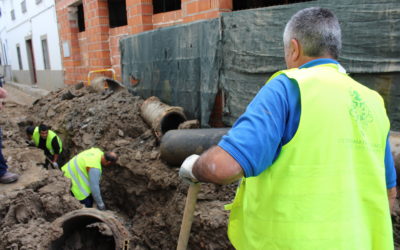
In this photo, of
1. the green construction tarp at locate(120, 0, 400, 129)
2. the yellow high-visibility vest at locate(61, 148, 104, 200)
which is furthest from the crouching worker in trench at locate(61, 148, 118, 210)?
the green construction tarp at locate(120, 0, 400, 129)

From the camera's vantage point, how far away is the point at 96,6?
880 centimetres

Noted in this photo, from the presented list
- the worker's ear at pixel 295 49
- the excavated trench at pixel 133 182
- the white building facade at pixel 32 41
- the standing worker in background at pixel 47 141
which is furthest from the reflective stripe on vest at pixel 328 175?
the white building facade at pixel 32 41

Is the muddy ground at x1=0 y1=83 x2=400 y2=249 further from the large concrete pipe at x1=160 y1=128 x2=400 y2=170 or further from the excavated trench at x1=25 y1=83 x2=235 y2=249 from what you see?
the large concrete pipe at x1=160 y1=128 x2=400 y2=170

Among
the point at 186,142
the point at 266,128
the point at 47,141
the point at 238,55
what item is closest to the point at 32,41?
the point at 47,141

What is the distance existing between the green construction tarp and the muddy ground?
897mm

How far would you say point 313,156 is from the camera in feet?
4.12

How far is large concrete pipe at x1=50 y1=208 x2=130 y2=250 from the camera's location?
9.23 ft

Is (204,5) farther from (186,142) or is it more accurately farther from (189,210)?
(189,210)

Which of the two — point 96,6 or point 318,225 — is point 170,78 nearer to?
point 96,6

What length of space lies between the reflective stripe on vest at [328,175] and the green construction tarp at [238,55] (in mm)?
2124

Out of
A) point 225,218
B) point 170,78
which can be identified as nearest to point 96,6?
point 170,78

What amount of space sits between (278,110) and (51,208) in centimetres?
293

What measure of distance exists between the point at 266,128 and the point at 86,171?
4.22 meters

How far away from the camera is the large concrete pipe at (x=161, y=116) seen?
5.31m
